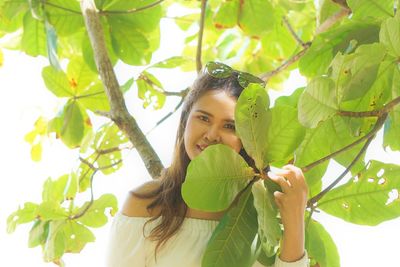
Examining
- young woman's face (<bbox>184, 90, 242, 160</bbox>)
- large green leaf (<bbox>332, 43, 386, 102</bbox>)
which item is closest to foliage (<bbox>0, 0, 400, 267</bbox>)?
large green leaf (<bbox>332, 43, 386, 102</bbox>)

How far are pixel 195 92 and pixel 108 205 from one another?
59 centimetres

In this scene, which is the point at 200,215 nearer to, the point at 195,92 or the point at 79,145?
the point at 195,92

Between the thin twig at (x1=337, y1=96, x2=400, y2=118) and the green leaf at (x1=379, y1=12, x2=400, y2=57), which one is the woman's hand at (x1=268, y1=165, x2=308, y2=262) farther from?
the green leaf at (x1=379, y1=12, x2=400, y2=57)

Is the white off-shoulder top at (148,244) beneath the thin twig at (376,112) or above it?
beneath

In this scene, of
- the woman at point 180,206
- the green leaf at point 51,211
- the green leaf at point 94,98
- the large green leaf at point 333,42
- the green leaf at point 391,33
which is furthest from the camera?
the green leaf at point 94,98

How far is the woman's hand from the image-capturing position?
79cm

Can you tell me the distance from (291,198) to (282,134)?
94 millimetres

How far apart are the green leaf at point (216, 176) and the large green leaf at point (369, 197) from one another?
0.24 m

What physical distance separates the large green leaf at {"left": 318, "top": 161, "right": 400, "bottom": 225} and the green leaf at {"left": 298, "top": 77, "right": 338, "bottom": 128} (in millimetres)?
226

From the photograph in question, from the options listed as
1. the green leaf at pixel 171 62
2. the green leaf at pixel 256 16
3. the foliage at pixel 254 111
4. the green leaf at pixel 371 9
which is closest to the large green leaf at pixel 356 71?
the foliage at pixel 254 111

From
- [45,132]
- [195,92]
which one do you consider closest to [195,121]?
[195,92]

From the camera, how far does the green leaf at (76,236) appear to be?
62.1 inches

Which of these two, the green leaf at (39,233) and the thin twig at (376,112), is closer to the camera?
the thin twig at (376,112)

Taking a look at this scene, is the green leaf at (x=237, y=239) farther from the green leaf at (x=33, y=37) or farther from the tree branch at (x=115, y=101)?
the green leaf at (x=33, y=37)
